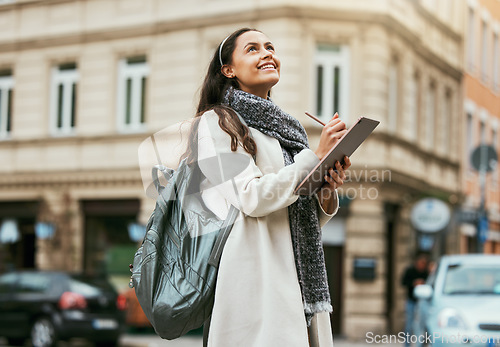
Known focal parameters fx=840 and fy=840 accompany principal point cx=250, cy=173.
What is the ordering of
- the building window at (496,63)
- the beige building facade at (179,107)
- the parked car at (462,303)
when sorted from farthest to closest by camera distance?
the building window at (496,63), the beige building facade at (179,107), the parked car at (462,303)

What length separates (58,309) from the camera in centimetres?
1416

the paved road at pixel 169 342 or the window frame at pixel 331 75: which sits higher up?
the window frame at pixel 331 75

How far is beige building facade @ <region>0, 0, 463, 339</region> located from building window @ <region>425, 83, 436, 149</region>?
4 centimetres

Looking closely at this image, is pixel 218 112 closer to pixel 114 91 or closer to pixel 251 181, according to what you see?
pixel 251 181

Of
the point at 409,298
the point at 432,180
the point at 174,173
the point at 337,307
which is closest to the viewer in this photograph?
the point at 174,173

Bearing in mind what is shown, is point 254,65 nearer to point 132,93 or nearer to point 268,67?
point 268,67

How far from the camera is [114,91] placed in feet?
66.9

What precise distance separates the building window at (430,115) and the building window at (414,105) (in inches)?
37.8

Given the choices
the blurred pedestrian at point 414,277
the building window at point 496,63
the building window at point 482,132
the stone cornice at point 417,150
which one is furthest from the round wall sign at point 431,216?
the building window at point 496,63

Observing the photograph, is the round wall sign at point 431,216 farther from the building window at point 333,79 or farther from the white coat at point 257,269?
the white coat at point 257,269

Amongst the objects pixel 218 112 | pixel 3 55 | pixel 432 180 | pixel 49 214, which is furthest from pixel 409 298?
pixel 3 55

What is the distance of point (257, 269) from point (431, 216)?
49.8 feet

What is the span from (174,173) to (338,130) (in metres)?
0.57

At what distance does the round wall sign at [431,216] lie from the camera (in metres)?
17.2
